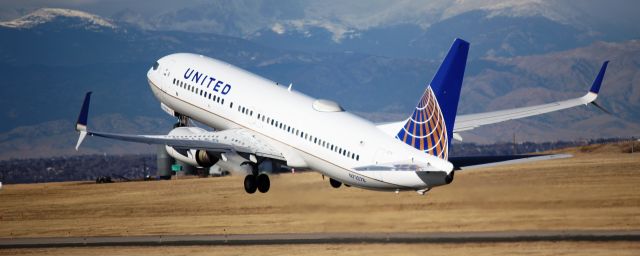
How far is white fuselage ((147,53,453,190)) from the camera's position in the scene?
188 feet

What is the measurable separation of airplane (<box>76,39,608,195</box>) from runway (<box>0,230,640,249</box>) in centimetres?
305

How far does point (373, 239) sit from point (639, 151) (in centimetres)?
6916

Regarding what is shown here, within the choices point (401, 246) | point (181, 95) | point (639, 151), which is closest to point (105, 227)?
point (181, 95)

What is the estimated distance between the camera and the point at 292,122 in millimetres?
63844

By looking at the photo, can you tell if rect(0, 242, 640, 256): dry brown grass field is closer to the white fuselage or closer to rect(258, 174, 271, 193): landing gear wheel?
the white fuselage

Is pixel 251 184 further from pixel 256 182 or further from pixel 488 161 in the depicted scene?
pixel 488 161

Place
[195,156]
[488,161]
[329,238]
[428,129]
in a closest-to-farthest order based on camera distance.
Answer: [428,129], [488,161], [329,238], [195,156]

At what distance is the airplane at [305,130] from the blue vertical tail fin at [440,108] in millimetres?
44

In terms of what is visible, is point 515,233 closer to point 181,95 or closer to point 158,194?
point 181,95

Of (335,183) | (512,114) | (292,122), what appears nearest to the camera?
(292,122)

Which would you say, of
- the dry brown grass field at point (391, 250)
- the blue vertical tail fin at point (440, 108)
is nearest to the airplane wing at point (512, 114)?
the dry brown grass field at point (391, 250)

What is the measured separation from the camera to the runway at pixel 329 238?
61469mm

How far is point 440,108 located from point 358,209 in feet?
41.9

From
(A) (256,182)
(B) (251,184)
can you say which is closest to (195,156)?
(B) (251,184)
